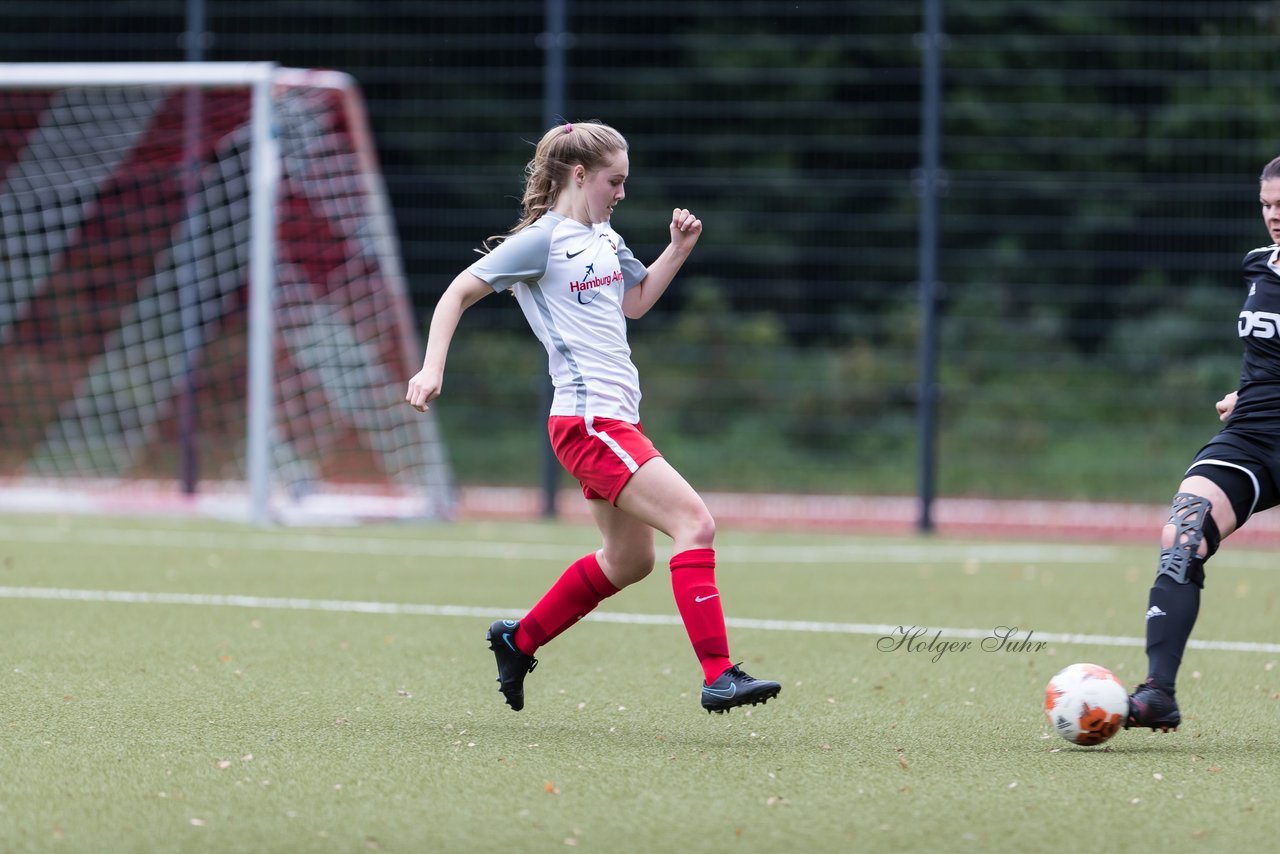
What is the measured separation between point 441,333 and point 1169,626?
2.05 meters

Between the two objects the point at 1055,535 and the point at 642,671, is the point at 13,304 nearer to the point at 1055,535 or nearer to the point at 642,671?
the point at 1055,535

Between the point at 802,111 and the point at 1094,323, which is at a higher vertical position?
the point at 802,111

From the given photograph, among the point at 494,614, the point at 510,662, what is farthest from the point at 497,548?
the point at 510,662

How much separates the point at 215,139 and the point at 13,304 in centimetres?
227

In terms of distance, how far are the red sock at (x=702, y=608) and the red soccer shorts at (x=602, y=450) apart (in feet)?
0.89

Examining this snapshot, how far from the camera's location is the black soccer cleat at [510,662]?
5.27m

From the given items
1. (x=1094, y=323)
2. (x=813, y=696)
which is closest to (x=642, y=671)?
(x=813, y=696)

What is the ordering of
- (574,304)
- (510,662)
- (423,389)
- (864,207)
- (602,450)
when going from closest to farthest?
(423,389) < (602,450) < (574,304) < (510,662) < (864,207)

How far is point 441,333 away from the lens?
4.97 m

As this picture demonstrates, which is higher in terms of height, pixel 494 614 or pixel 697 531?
pixel 697 531

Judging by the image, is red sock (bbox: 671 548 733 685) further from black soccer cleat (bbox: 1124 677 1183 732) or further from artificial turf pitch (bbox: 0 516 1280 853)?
black soccer cleat (bbox: 1124 677 1183 732)

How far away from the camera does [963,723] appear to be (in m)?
5.18

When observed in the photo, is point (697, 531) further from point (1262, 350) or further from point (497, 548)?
point (497, 548)

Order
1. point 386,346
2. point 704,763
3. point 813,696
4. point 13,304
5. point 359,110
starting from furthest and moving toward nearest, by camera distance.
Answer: point 13,304 → point 386,346 → point 359,110 → point 813,696 → point 704,763
